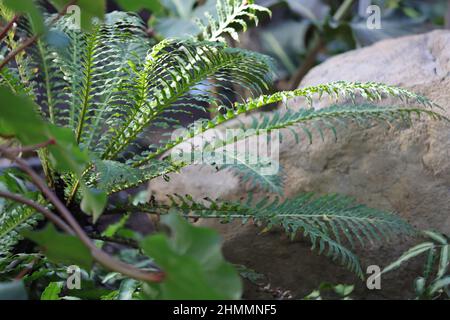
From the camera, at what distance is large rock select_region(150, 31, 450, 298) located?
1.69 m

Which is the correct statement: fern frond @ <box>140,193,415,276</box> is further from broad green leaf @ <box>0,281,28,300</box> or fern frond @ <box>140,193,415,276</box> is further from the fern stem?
broad green leaf @ <box>0,281,28,300</box>

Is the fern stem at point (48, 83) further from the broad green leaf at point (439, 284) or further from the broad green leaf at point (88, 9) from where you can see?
the broad green leaf at point (439, 284)

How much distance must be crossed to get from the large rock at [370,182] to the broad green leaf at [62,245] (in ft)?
3.39

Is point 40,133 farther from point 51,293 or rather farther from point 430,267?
point 430,267

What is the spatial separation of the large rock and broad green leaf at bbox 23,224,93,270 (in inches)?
40.7

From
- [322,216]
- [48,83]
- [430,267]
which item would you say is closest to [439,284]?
[430,267]

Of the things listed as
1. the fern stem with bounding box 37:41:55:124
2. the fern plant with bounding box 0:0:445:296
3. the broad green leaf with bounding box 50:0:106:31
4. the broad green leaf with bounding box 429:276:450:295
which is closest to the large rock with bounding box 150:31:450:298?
the fern plant with bounding box 0:0:445:296

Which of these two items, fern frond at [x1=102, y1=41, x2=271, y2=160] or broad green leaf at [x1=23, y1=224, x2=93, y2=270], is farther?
fern frond at [x1=102, y1=41, x2=271, y2=160]

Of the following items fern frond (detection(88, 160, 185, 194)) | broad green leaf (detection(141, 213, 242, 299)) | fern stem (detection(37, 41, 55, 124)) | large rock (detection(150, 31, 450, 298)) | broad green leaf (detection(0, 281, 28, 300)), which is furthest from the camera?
fern stem (detection(37, 41, 55, 124))

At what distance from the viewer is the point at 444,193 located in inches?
65.6

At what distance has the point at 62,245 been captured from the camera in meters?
0.83

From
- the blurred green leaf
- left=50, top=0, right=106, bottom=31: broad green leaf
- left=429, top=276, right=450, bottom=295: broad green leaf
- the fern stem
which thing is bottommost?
left=429, top=276, right=450, bottom=295: broad green leaf
